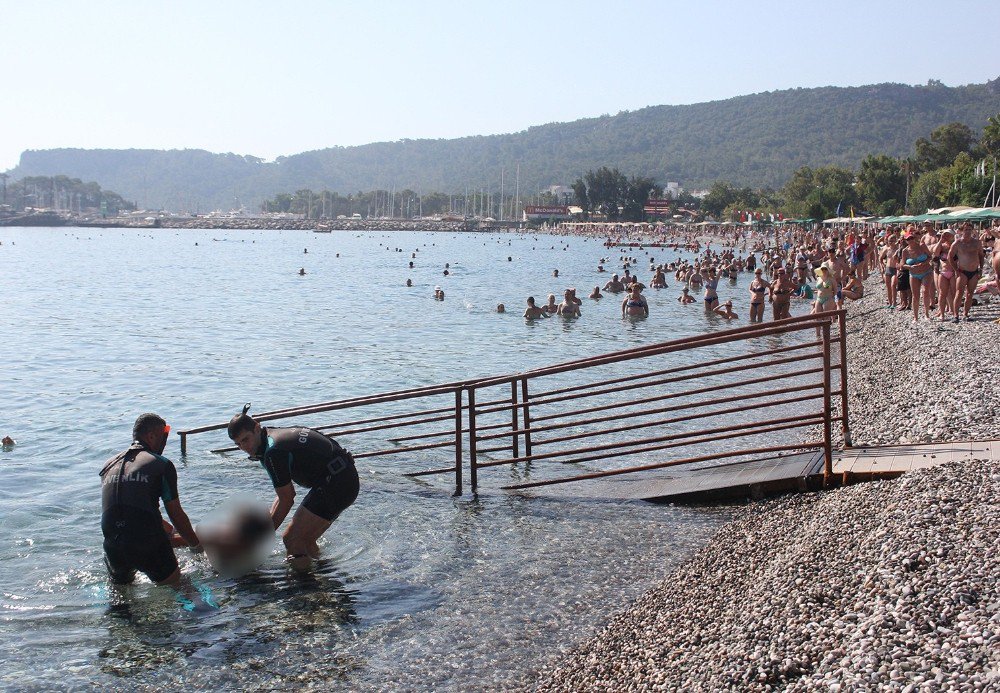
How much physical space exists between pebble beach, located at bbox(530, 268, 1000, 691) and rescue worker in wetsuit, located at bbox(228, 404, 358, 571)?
2.31 m

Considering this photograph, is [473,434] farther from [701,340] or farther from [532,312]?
[532,312]

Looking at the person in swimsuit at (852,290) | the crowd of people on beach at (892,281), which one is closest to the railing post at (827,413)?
Answer: the crowd of people on beach at (892,281)

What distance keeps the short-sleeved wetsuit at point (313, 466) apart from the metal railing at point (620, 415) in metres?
1.44

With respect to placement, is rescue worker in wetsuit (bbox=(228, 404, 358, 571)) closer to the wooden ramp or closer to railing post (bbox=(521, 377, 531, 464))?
railing post (bbox=(521, 377, 531, 464))

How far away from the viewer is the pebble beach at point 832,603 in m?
4.29

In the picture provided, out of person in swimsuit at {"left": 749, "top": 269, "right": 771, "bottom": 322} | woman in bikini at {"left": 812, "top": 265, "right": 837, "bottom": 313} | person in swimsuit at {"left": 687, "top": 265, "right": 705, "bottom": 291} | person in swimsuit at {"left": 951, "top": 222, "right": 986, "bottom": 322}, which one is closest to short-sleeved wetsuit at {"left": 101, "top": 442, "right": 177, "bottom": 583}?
person in swimsuit at {"left": 951, "top": 222, "right": 986, "bottom": 322}

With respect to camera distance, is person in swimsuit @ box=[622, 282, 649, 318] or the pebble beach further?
person in swimsuit @ box=[622, 282, 649, 318]

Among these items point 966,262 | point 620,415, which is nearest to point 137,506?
point 620,415

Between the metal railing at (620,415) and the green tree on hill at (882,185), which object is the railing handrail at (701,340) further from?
the green tree on hill at (882,185)

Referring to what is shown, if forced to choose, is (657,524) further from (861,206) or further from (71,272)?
(861,206)

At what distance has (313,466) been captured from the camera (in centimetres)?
701

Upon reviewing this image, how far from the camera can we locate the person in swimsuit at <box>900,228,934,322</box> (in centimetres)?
1777

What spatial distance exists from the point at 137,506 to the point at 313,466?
4.17 ft

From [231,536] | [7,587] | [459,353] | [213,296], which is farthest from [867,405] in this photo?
[213,296]
